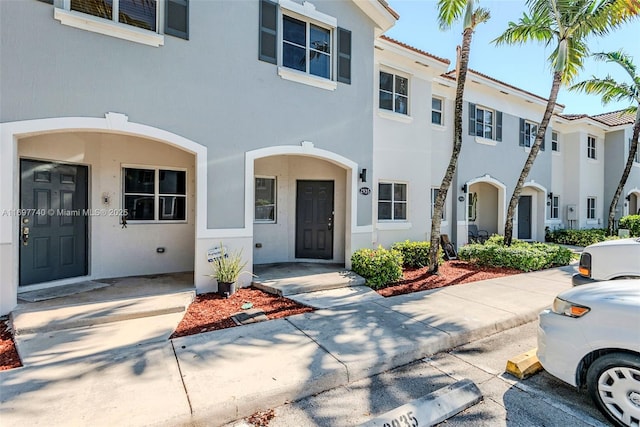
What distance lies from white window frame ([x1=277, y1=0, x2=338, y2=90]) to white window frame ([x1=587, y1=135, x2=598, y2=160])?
705 inches

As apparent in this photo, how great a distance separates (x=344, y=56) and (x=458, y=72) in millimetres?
3191

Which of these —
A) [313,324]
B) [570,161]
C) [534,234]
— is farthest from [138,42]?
[570,161]

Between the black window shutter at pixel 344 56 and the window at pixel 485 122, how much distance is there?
22.9ft

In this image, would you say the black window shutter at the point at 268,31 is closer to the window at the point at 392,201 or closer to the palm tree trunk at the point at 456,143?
the palm tree trunk at the point at 456,143

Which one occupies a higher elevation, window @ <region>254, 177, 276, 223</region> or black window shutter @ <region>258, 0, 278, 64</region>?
black window shutter @ <region>258, 0, 278, 64</region>

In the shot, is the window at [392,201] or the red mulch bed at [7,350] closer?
the red mulch bed at [7,350]

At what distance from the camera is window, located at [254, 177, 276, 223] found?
9.38 m

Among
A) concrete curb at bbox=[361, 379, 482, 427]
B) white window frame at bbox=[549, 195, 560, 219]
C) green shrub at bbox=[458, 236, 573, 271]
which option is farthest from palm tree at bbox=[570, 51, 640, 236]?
concrete curb at bbox=[361, 379, 482, 427]

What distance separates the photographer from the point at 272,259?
31.2 ft

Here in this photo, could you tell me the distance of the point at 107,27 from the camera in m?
5.68

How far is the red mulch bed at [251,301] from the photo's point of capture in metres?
4.60

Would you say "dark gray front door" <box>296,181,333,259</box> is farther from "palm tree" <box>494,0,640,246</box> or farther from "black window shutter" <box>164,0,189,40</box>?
"palm tree" <box>494,0,640,246</box>

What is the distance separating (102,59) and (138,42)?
710 millimetres

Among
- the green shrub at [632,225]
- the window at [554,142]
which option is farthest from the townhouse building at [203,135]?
the green shrub at [632,225]
